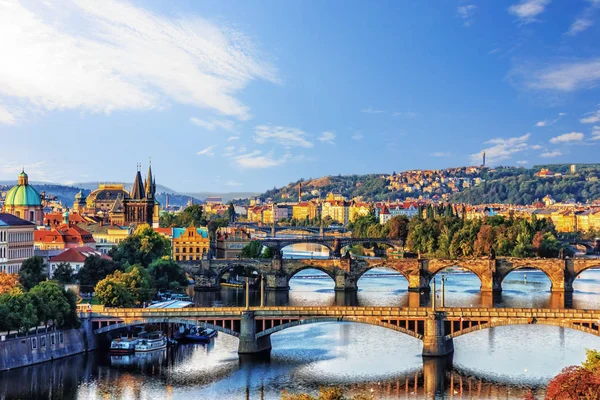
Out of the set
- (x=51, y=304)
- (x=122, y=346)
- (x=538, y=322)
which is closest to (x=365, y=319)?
(x=538, y=322)

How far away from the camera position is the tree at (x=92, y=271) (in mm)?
59559

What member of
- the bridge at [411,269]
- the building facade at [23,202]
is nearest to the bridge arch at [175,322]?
the bridge at [411,269]

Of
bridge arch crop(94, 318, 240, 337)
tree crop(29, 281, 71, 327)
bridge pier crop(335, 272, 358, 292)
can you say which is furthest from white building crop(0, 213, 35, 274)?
bridge pier crop(335, 272, 358, 292)

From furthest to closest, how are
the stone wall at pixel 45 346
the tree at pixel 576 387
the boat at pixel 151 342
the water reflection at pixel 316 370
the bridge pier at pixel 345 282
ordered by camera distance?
the bridge pier at pixel 345 282
the boat at pixel 151 342
the stone wall at pixel 45 346
the water reflection at pixel 316 370
the tree at pixel 576 387

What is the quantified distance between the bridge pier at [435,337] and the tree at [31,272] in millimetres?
23537

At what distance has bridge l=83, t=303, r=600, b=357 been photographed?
1783 inches

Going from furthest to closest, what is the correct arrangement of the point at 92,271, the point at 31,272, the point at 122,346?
1. the point at 92,271
2. the point at 31,272
3. the point at 122,346

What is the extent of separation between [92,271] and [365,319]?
21.9 meters

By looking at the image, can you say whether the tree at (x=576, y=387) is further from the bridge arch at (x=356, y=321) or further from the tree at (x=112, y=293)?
the tree at (x=112, y=293)

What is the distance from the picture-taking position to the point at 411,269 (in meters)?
81.2

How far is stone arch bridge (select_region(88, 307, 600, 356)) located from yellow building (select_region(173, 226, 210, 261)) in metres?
41.9

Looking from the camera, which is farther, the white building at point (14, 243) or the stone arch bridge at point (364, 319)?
the white building at point (14, 243)

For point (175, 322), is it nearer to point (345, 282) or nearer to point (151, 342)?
point (151, 342)

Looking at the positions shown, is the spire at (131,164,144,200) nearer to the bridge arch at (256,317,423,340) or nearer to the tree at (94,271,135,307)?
the tree at (94,271,135,307)
